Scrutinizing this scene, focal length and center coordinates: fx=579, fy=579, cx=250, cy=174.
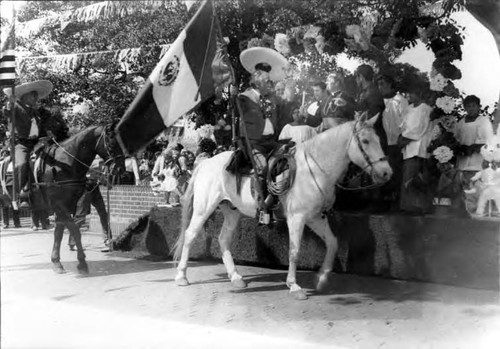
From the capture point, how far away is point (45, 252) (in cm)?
1089

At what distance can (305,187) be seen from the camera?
22.8ft

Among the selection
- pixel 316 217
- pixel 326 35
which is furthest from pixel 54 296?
pixel 326 35

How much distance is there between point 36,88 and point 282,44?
12.5 feet

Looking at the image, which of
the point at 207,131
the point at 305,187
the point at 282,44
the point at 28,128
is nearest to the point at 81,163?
the point at 28,128

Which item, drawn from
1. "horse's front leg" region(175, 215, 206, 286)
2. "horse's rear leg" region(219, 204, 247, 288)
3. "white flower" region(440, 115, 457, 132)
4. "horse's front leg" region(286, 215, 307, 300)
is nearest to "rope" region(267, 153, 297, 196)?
"horse's front leg" region(286, 215, 307, 300)

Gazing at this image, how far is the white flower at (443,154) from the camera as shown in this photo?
713 cm

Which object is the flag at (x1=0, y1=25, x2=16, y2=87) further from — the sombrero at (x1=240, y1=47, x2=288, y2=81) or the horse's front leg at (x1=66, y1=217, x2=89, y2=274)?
the sombrero at (x1=240, y1=47, x2=288, y2=81)

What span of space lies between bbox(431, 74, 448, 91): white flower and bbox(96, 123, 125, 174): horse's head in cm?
441

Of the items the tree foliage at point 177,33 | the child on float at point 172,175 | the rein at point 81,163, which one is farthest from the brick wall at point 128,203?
the rein at point 81,163

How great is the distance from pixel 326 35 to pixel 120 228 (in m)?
6.67

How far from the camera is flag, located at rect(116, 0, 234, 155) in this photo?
21.2 ft

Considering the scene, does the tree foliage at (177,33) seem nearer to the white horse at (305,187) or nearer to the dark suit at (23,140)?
the dark suit at (23,140)

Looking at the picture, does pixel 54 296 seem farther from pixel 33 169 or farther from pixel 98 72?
pixel 98 72

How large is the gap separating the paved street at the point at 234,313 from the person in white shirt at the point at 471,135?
158 cm
